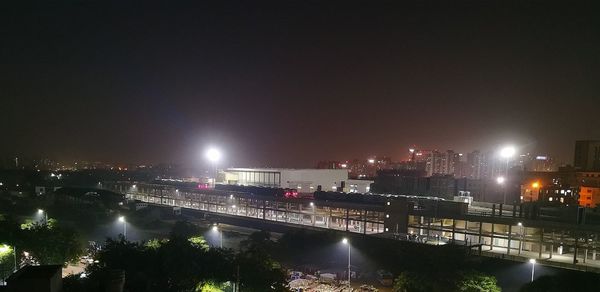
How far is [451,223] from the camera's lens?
2472 centimetres

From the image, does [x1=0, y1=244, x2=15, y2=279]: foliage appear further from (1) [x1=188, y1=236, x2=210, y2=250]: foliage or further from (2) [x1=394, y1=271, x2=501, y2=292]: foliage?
(2) [x1=394, y1=271, x2=501, y2=292]: foliage

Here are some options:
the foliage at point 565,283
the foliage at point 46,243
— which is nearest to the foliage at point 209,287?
the foliage at point 46,243

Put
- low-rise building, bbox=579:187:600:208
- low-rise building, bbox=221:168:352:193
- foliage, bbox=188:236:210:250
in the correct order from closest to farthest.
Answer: foliage, bbox=188:236:210:250, low-rise building, bbox=221:168:352:193, low-rise building, bbox=579:187:600:208

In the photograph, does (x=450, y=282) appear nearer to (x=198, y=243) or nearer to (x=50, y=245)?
(x=198, y=243)

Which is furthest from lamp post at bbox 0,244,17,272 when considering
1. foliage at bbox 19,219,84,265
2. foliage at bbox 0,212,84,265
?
foliage at bbox 19,219,84,265

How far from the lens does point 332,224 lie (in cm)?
3031

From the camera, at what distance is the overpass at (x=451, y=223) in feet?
65.4

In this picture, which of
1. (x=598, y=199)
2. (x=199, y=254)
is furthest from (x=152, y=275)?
(x=598, y=199)

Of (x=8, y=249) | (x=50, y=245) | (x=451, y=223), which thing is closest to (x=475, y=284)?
(x=451, y=223)

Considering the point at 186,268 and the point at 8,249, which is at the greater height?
the point at 186,268

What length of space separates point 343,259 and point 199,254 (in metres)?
12.0

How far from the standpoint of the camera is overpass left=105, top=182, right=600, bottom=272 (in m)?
19.9

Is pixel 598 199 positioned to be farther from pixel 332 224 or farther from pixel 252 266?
pixel 252 266

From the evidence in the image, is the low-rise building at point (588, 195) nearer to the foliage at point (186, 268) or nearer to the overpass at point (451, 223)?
the overpass at point (451, 223)
